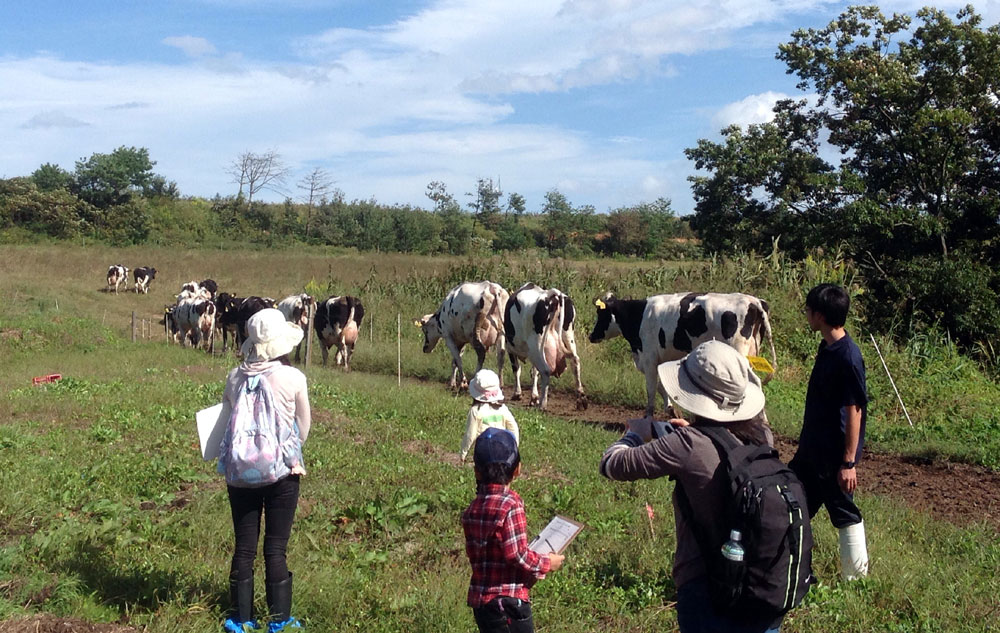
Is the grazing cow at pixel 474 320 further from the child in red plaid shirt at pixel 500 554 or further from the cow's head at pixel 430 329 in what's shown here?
the child in red plaid shirt at pixel 500 554

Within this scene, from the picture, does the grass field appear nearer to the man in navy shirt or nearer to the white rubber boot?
the white rubber boot

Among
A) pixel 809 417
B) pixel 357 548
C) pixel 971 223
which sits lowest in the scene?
pixel 357 548

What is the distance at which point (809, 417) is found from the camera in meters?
5.88

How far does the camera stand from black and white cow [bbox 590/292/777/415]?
1252 centimetres

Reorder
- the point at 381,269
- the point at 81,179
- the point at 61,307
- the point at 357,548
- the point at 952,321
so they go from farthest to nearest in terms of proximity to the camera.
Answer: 1. the point at 81,179
2. the point at 381,269
3. the point at 61,307
4. the point at 952,321
5. the point at 357,548

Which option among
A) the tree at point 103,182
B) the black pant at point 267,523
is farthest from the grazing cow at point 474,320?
the tree at point 103,182

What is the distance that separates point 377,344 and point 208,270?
26879mm

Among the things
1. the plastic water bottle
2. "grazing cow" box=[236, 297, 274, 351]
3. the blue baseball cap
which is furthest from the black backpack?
"grazing cow" box=[236, 297, 274, 351]

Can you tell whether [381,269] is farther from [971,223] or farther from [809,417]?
[809,417]

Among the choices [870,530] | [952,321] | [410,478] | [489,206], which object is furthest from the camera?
[489,206]

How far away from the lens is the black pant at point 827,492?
577 cm

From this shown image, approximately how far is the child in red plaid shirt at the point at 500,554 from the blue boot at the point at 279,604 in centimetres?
145

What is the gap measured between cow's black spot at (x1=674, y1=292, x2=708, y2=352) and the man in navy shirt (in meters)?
6.95

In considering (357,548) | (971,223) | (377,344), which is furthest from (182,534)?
(971,223)
